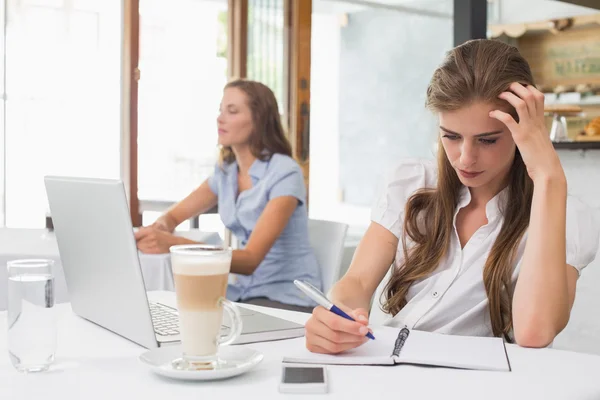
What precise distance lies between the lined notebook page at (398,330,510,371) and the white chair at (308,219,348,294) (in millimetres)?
1321

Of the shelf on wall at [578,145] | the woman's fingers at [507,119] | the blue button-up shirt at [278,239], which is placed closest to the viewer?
the woman's fingers at [507,119]

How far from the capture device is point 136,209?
14.5ft

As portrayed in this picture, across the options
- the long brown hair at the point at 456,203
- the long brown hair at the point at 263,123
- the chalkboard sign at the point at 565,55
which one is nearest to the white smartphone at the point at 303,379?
the long brown hair at the point at 456,203

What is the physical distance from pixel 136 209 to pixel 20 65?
1.00 m

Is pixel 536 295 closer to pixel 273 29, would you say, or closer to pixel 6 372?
pixel 6 372

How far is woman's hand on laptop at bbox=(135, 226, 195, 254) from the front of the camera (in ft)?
8.18

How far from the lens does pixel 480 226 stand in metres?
1.67

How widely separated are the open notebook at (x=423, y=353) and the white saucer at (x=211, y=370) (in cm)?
7

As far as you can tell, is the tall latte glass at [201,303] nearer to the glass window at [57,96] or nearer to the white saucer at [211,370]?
the white saucer at [211,370]

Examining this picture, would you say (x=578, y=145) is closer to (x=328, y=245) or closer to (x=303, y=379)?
(x=328, y=245)

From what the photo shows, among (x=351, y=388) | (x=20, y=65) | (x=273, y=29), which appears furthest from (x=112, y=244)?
(x=273, y=29)

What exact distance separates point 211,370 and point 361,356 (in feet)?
0.82

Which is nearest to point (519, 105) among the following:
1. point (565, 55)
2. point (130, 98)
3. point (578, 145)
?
point (578, 145)

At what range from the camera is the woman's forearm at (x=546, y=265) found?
138 cm
